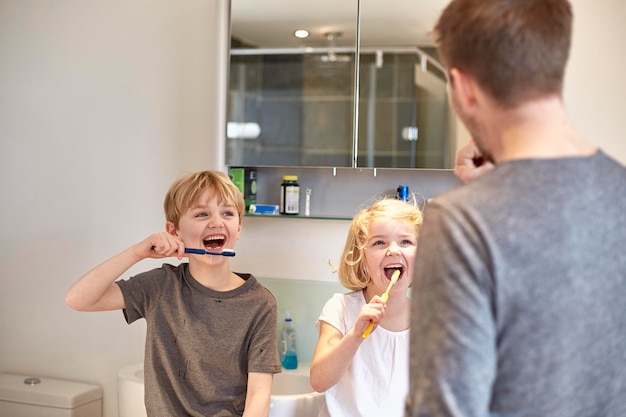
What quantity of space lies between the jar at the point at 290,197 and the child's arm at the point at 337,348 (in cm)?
60

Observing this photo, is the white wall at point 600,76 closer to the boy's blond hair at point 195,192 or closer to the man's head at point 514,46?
the boy's blond hair at point 195,192

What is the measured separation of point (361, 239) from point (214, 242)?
1.13 ft

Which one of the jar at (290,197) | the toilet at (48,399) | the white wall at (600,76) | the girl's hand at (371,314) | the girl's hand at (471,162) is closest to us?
the girl's hand at (471,162)

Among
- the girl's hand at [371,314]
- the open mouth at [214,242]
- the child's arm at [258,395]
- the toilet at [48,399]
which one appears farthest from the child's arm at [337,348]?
the toilet at [48,399]

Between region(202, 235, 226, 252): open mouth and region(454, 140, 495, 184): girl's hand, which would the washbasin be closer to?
region(202, 235, 226, 252): open mouth

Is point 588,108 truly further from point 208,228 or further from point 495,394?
point 495,394

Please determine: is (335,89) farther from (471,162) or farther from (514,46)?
(514,46)

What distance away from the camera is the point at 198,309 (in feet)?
5.72

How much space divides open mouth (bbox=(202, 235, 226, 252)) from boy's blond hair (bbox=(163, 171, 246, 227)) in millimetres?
86

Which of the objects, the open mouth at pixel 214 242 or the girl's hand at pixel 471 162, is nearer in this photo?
the girl's hand at pixel 471 162

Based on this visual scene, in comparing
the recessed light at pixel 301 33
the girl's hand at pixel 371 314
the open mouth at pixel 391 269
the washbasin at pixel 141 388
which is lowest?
the washbasin at pixel 141 388

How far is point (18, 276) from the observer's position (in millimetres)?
2654

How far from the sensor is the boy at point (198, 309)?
5.50 ft

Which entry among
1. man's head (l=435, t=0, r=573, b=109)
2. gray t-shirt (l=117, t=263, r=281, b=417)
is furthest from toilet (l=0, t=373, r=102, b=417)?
man's head (l=435, t=0, r=573, b=109)
